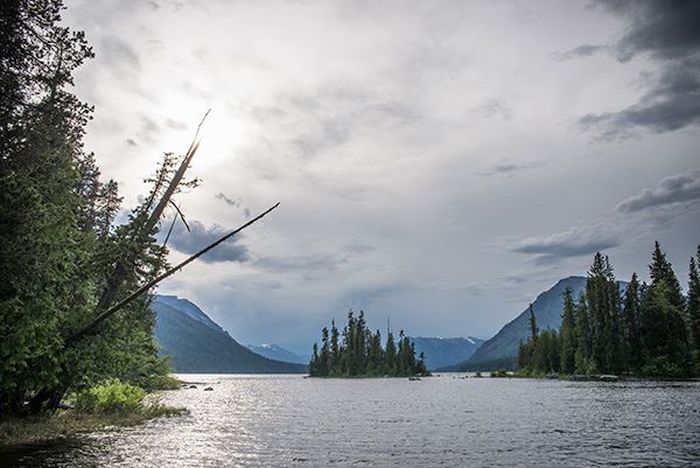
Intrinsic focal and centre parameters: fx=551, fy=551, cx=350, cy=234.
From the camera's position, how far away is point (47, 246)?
2261cm

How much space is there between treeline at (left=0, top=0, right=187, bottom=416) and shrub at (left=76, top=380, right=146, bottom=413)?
236 inches

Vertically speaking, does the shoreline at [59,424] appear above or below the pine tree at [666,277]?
below

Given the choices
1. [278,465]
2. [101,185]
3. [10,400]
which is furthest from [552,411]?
[101,185]

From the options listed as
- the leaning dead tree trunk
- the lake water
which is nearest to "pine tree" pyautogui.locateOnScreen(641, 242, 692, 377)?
the lake water

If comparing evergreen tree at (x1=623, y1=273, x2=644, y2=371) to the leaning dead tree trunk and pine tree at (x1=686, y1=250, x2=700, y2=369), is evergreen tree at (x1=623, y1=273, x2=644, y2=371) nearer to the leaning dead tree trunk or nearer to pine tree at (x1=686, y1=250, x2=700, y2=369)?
pine tree at (x1=686, y1=250, x2=700, y2=369)

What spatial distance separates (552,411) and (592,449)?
2404 centimetres

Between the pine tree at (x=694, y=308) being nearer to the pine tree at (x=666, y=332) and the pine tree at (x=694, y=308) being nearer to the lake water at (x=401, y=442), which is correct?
the pine tree at (x=666, y=332)

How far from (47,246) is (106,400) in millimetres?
20533

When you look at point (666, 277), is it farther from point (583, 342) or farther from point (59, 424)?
point (59, 424)

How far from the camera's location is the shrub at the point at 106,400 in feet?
123

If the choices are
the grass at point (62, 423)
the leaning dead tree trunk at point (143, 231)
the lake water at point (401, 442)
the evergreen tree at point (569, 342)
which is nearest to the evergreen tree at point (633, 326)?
the evergreen tree at point (569, 342)

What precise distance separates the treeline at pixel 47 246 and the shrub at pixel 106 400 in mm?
6001

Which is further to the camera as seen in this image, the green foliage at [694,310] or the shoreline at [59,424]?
the green foliage at [694,310]

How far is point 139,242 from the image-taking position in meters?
31.8
